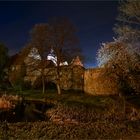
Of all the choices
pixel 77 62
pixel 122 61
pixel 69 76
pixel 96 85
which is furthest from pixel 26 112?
pixel 69 76

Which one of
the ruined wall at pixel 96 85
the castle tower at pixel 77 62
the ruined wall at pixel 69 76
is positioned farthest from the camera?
the ruined wall at pixel 69 76

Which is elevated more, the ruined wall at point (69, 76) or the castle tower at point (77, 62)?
the castle tower at point (77, 62)

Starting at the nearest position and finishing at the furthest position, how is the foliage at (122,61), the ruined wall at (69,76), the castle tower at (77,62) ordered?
the foliage at (122,61) < the castle tower at (77,62) < the ruined wall at (69,76)

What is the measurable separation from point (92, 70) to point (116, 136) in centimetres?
2233

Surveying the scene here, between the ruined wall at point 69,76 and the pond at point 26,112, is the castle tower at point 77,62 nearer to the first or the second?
the ruined wall at point 69,76

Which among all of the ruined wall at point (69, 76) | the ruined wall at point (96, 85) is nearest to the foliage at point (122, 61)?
the ruined wall at point (96, 85)

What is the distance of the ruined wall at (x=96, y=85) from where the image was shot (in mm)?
37250

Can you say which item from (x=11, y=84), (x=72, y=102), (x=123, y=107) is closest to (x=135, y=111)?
(x=123, y=107)

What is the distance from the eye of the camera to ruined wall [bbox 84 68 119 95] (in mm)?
37250

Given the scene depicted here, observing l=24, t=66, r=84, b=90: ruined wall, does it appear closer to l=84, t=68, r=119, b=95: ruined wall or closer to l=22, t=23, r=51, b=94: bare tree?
l=22, t=23, r=51, b=94: bare tree

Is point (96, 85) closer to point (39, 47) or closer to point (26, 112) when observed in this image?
point (39, 47)

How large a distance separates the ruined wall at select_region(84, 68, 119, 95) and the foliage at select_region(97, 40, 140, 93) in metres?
4.75

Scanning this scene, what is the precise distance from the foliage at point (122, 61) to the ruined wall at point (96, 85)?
4746 millimetres

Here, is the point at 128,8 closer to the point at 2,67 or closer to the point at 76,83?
the point at 76,83
